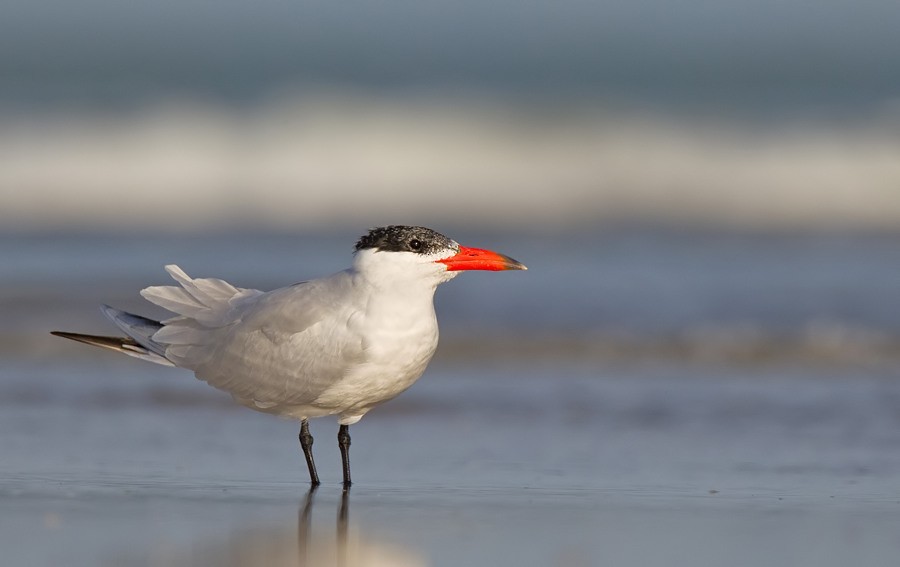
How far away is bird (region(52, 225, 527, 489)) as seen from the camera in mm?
4559

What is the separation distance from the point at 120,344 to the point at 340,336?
0.93m

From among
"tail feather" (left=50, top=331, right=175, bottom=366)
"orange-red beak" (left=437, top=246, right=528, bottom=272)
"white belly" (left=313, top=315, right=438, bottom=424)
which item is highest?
"orange-red beak" (left=437, top=246, right=528, bottom=272)

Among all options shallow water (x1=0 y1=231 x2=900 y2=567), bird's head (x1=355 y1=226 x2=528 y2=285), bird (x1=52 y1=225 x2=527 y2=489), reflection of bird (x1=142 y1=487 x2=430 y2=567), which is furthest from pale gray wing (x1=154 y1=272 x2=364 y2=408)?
reflection of bird (x1=142 y1=487 x2=430 y2=567)

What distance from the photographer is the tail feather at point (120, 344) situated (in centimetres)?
498

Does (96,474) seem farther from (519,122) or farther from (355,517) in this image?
(519,122)

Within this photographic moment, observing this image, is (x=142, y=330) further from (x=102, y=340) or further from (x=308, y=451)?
(x=308, y=451)

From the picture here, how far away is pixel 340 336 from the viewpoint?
4.58 m

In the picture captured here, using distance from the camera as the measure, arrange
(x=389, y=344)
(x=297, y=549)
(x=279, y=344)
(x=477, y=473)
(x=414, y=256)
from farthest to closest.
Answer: (x=477, y=473)
(x=279, y=344)
(x=414, y=256)
(x=389, y=344)
(x=297, y=549)

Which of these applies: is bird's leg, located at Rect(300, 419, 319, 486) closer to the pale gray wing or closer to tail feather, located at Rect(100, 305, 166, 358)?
the pale gray wing

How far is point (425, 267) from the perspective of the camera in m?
4.63

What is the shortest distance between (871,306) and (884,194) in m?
8.44

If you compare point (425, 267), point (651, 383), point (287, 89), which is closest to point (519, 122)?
point (287, 89)

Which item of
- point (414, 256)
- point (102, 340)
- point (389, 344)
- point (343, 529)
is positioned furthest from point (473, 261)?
point (102, 340)

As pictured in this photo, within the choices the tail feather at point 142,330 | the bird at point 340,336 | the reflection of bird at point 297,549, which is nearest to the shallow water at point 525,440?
the reflection of bird at point 297,549
